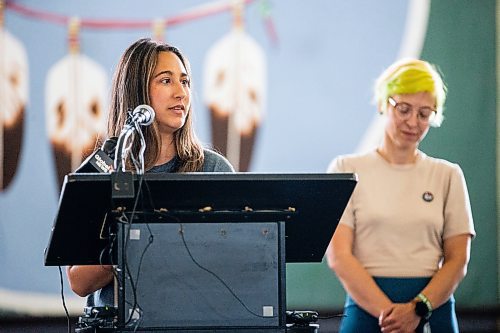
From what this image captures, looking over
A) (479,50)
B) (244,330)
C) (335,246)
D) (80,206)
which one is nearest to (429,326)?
(335,246)

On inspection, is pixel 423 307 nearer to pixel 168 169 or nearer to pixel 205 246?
pixel 168 169

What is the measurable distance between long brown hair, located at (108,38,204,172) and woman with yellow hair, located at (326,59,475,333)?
0.64m

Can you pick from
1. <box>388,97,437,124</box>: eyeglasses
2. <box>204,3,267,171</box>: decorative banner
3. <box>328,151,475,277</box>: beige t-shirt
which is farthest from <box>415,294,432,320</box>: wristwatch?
<box>204,3,267,171</box>: decorative banner

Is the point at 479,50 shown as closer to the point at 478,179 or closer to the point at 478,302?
the point at 478,179

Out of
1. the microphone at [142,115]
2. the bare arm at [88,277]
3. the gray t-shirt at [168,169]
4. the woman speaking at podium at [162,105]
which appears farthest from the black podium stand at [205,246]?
the woman speaking at podium at [162,105]

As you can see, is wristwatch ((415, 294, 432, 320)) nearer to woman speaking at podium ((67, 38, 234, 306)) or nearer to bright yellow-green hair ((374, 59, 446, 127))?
bright yellow-green hair ((374, 59, 446, 127))

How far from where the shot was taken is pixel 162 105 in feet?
8.60

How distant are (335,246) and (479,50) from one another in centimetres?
178

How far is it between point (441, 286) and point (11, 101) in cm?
211

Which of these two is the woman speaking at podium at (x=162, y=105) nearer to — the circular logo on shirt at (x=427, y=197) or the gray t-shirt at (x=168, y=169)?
the gray t-shirt at (x=168, y=169)

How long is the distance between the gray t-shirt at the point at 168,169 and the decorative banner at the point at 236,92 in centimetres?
156

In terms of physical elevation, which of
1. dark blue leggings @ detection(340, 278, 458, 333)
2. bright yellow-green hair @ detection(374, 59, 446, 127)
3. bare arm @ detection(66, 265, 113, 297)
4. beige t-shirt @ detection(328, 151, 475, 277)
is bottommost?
dark blue leggings @ detection(340, 278, 458, 333)

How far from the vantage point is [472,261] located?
4.44 metres

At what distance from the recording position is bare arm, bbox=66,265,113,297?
2383 millimetres
